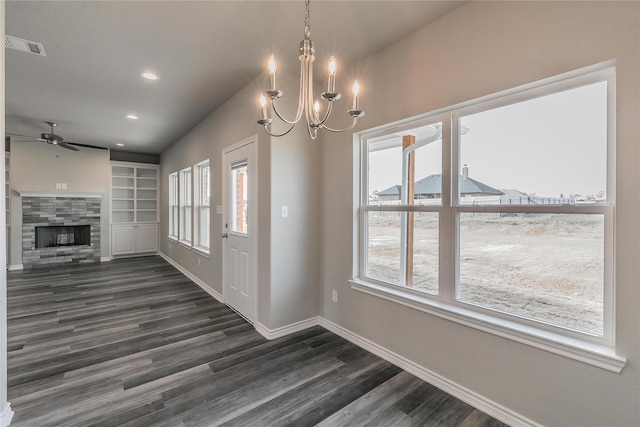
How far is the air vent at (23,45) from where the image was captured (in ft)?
7.61

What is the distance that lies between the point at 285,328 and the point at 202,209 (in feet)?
9.20

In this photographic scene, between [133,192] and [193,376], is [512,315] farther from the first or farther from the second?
[133,192]

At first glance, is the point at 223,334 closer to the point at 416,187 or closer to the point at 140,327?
the point at 140,327

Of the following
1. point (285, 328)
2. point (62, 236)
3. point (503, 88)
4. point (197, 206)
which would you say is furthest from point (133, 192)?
point (503, 88)

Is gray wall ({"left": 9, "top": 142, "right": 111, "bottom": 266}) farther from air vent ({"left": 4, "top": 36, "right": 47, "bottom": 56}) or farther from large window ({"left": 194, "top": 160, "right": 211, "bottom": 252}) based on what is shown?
air vent ({"left": 4, "top": 36, "right": 47, "bottom": 56})

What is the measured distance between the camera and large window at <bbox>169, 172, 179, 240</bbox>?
624cm

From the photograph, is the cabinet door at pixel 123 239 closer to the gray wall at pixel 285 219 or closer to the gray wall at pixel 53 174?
the gray wall at pixel 53 174

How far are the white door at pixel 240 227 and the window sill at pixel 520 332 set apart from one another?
1.57 meters

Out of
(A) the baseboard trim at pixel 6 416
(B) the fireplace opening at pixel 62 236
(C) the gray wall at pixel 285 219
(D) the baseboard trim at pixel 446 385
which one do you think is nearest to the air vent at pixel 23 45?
(C) the gray wall at pixel 285 219

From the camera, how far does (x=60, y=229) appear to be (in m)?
6.60

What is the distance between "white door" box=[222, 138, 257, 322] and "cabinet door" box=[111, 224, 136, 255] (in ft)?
15.7

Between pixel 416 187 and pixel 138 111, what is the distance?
3991 mm

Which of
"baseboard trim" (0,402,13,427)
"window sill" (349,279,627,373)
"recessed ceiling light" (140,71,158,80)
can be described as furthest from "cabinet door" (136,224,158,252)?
"window sill" (349,279,627,373)

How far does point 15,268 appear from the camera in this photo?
5809 mm
